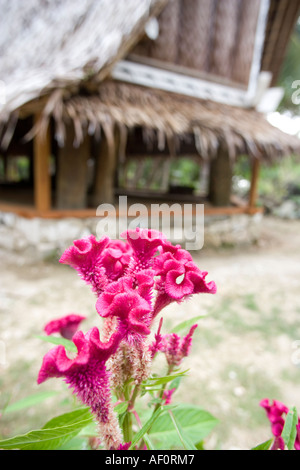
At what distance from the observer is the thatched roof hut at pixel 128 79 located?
3.76m

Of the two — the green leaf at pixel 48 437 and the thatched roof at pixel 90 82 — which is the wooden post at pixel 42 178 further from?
the green leaf at pixel 48 437

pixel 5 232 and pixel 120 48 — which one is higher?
pixel 120 48

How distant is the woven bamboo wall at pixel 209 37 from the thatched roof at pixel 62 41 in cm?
99

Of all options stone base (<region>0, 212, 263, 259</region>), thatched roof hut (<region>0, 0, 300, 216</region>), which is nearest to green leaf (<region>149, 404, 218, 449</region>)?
thatched roof hut (<region>0, 0, 300, 216</region>)

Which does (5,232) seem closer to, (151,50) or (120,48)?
(120,48)

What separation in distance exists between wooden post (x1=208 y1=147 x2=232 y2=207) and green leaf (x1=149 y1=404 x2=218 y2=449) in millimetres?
5662

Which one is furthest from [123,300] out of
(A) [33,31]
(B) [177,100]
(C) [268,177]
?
(C) [268,177]

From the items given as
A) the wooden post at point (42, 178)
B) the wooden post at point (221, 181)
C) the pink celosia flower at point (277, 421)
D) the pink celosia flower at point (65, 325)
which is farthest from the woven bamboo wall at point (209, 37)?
the pink celosia flower at point (277, 421)

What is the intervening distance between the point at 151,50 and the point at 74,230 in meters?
3.11

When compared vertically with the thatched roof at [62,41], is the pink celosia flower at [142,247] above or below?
below

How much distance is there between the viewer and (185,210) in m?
5.65

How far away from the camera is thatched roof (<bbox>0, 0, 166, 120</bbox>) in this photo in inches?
139

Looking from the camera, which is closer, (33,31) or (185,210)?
(33,31)

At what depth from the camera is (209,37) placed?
556 centimetres
